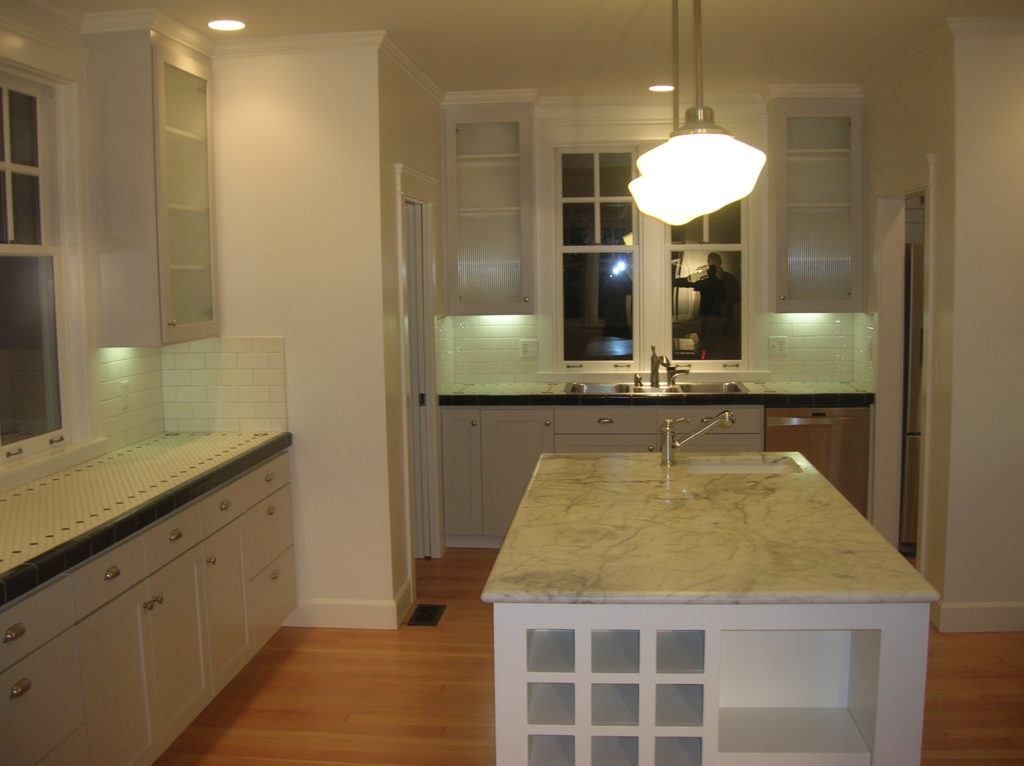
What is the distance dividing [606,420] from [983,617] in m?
2.11

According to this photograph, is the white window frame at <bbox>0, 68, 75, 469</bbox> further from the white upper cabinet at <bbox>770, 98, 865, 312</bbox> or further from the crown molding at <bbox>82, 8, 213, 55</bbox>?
the white upper cabinet at <bbox>770, 98, 865, 312</bbox>

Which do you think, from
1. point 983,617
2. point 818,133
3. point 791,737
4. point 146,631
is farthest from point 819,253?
point 146,631

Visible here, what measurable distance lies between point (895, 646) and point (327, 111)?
10.4 feet

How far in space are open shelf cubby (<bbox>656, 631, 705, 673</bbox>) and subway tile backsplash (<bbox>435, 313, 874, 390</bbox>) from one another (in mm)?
Result: 3217

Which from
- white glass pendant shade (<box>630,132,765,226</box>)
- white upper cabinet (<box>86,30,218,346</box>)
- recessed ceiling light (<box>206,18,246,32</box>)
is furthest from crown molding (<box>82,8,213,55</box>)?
white glass pendant shade (<box>630,132,765,226</box>)

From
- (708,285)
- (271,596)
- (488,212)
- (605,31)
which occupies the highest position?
(605,31)

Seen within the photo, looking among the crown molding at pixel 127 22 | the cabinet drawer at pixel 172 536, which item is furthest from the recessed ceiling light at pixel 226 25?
the cabinet drawer at pixel 172 536

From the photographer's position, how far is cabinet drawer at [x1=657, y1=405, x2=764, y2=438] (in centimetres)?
529

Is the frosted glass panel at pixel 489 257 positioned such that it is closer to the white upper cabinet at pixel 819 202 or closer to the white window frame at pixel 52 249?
the white upper cabinet at pixel 819 202

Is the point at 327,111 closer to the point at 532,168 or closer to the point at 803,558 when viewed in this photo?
the point at 532,168

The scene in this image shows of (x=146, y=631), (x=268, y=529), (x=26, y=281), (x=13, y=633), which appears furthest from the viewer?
(x=268, y=529)

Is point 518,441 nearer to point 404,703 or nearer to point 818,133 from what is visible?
point 404,703

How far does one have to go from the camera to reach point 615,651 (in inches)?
93.2

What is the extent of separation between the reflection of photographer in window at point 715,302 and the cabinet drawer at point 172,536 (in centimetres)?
350
